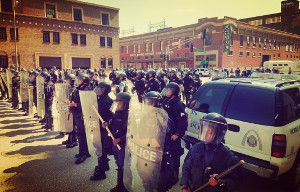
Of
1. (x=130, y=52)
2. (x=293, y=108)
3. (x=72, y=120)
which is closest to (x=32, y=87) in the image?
(x=72, y=120)

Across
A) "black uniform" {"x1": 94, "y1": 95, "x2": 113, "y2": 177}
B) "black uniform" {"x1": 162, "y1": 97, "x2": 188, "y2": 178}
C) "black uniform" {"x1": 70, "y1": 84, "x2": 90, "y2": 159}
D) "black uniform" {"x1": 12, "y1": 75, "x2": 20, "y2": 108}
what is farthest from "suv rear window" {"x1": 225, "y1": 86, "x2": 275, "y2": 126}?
"black uniform" {"x1": 12, "y1": 75, "x2": 20, "y2": 108}

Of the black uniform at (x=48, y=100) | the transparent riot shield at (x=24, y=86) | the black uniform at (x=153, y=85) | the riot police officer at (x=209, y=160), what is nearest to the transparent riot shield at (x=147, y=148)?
the riot police officer at (x=209, y=160)

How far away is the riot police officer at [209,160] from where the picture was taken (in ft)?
7.07

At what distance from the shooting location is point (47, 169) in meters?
4.48

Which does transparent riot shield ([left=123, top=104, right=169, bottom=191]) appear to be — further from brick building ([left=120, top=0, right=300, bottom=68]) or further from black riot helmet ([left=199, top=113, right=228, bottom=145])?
brick building ([left=120, top=0, right=300, bottom=68])

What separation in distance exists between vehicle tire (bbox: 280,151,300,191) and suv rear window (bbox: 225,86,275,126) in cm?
105

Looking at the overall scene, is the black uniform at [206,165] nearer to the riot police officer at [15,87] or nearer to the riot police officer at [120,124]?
the riot police officer at [120,124]

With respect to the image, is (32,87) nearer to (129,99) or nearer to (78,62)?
(129,99)

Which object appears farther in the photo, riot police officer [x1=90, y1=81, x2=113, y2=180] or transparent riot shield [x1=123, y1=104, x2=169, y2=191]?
riot police officer [x1=90, y1=81, x2=113, y2=180]

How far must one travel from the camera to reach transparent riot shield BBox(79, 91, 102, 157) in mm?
3791

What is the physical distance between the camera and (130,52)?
205ft

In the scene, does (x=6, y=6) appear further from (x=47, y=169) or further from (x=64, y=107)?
(x=47, y=169)

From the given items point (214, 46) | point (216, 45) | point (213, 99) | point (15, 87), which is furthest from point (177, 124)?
point (214, 46)

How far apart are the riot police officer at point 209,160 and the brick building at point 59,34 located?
3069 centimetres
